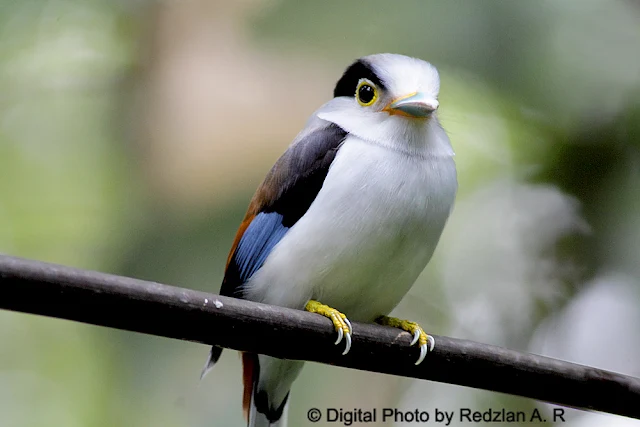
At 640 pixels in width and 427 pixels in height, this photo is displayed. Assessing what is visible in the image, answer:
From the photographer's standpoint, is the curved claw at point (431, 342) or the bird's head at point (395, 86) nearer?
the curved claw at point (431, 342)

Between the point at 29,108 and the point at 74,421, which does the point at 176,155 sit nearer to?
the point at 29,108

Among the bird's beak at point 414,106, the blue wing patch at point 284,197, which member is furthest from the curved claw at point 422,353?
the bird's beak at point 414,106

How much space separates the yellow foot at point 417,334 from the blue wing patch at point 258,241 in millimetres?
394

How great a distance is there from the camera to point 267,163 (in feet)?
11.0

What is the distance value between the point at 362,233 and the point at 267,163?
52.1 inches

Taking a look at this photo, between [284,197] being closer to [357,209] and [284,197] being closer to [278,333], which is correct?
[357,209]

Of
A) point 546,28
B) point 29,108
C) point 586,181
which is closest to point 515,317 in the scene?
point 586,181

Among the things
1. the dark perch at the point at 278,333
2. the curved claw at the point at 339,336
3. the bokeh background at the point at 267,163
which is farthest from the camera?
the bokeh background at the point at 267,163

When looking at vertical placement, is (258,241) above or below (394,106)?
below

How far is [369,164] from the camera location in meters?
2.14

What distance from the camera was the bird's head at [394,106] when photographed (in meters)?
2.21

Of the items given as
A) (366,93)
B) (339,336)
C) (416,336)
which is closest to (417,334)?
(416,336)

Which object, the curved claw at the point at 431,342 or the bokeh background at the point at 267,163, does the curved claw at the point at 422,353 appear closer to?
the curved claw at the point at 431,342

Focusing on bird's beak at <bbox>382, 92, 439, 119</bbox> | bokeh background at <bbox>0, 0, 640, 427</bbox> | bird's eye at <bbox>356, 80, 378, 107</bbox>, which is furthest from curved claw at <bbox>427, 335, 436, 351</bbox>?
bokeh background at <bbox>0, 0, 640, 427</bbox>
